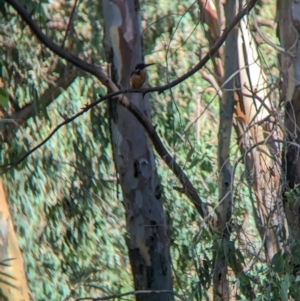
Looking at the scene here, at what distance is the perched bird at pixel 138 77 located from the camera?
A: 12.5ft

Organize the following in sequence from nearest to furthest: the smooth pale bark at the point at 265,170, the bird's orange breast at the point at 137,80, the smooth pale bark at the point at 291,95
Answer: the smooth pale bark at the point at 265,170
the smooth pale bark at the point at 291,95
the bird's orange breast at the point at 137,80

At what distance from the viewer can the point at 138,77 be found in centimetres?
382

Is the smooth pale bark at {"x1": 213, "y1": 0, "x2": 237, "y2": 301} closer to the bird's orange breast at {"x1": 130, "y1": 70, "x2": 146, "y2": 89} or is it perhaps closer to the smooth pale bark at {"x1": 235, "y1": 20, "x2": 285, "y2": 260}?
the smooth pale bark at {"x1": 235, "y1": 20, "x2": 285, "y2": 260}

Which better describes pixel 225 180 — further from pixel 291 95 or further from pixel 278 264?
pixel 278 264

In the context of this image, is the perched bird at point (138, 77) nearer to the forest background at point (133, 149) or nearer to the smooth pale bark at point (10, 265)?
the forest background at point (133, 149)

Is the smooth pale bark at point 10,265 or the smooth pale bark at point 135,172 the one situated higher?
the smooth pale bark at point 135,172

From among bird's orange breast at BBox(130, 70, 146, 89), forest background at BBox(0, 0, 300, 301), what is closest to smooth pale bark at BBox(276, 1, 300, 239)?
forest background at BBox(0, 0, 300, 301)

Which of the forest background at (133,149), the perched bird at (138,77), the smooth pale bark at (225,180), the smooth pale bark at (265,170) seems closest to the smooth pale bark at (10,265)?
the forest background at (133,149)

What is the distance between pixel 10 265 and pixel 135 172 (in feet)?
3.64

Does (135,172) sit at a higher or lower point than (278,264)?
higher

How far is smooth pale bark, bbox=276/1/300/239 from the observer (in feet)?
10.7

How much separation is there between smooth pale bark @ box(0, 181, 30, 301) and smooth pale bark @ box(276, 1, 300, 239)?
1035 millimetres

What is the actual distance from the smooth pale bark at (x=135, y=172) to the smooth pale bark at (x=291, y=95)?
720mm

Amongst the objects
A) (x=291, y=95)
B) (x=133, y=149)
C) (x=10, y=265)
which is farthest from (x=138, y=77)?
(x=10, y=265)
